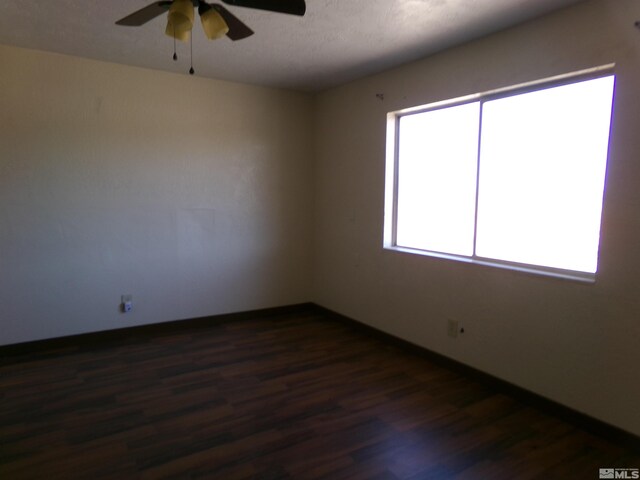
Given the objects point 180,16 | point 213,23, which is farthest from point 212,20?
point 180,16

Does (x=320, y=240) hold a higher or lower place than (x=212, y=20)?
lower

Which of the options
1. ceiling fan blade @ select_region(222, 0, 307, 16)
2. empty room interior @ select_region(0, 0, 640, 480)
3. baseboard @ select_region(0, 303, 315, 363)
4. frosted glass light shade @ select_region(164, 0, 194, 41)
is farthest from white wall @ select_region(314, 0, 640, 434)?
frosted glass light shade @ select_region(164, 0, 194, 41)

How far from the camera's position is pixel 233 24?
208 cm

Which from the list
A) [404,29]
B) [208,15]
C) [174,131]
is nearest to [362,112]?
[404,29]

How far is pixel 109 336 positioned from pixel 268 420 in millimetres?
2157

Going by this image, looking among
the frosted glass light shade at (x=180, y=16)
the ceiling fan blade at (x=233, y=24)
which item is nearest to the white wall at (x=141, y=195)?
the ceiling fan blade at (x=233, y=24)

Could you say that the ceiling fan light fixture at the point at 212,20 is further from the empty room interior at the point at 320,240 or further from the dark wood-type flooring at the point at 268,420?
the dark wood-type flooring at the point at 268,420

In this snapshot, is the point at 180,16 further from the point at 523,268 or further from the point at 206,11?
the point at 523,268

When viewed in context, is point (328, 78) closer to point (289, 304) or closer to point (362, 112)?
point (362, 112)

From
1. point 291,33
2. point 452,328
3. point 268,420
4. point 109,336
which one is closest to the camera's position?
point 268,420

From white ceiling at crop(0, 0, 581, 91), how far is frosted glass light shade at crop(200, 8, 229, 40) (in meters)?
0.67

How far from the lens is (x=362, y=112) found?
4102mm

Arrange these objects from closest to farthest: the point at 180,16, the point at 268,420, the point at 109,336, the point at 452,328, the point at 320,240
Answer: the point at 180,16 < the point at 268,420 < the point at 452,328 < the point at 109,336 < the point at 320,240

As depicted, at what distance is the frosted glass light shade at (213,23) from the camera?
1.89 metres
